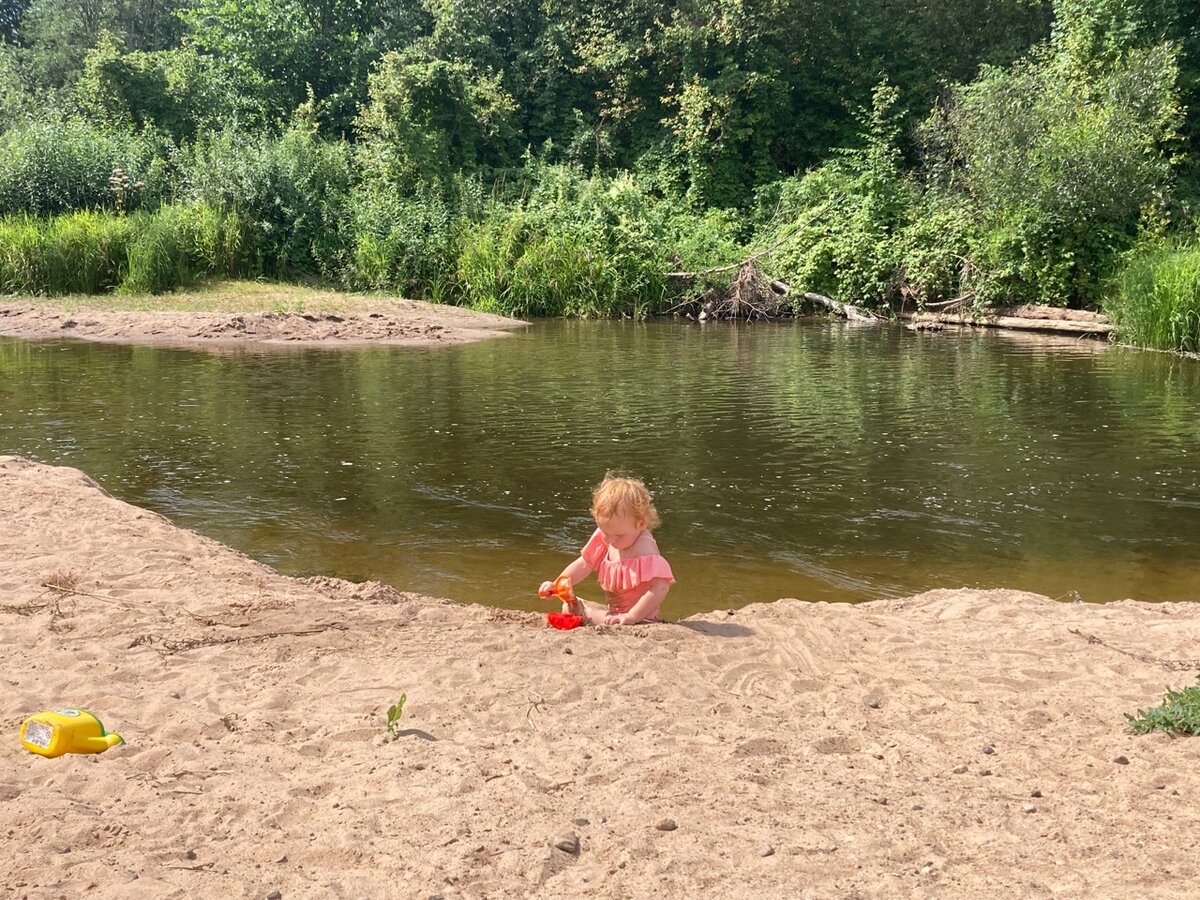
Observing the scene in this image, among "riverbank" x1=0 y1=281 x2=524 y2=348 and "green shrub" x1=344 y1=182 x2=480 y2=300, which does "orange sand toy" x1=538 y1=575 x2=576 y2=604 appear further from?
"green shrub" x1=344 y1=182 x2=480 y2=300

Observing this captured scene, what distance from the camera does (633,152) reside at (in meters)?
36.2

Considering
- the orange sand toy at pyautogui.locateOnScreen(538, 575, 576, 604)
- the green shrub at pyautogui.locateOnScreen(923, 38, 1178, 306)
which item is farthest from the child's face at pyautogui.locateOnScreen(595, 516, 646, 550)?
the green shrub at pyautogui.locateOnScreen(923, 38, 1178, 306)

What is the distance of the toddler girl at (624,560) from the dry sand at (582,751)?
289 millimetres

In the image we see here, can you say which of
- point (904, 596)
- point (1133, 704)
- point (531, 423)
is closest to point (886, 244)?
point (531, 423)

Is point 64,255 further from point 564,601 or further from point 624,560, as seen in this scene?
point 624,560

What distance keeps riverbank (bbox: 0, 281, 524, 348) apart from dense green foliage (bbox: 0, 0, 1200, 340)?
2074 millimetres

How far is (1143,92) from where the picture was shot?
76.7 feet

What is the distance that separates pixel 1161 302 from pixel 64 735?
1932 cm

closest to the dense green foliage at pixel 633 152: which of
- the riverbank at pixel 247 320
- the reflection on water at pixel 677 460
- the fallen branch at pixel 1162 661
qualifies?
the riverbank at pixel 247 320

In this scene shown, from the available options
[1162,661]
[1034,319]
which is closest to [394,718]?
[1162,661]

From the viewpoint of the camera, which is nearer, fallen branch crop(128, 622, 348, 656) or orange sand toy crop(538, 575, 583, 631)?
fallen branch crop(128, 622, 348, 656)

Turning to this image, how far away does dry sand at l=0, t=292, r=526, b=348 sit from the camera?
20.5 meters

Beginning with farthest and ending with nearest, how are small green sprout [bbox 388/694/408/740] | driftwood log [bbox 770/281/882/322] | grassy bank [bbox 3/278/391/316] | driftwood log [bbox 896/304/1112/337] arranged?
driftwood log [bbox 770/281/882/322]
grassy bank [bbox 3/278/391/316]
driftwood log [bbox 896/304/1112/337]
small green sprout [bbox 388/694/408/740]

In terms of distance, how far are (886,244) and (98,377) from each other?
18649 millimetres
